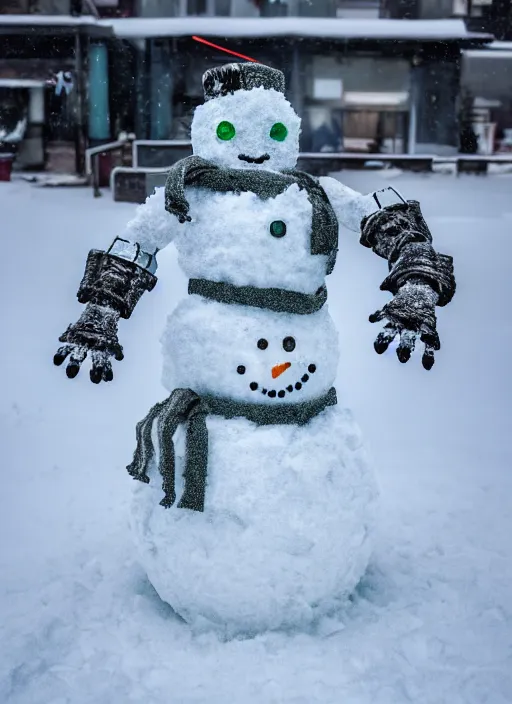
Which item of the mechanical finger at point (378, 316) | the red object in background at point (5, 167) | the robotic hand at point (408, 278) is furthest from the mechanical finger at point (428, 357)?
the red object in background at point (5, 167)

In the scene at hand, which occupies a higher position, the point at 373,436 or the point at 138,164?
the point at 138,164

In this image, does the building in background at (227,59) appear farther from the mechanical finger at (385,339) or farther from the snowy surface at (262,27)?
the mechanical finger at (385,339)

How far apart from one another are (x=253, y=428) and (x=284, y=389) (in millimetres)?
127

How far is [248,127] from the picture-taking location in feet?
6.71

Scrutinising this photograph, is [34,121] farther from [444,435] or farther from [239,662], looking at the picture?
[239,662]

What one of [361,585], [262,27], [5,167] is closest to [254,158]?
[361,585]

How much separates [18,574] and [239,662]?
2.79 feet

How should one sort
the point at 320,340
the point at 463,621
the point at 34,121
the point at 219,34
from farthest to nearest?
the point at 34,121, the point at 219,34, the point at 463,621, the point at 320,340

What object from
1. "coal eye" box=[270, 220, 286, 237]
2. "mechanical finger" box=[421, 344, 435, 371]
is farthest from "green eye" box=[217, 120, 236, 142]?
"mechanical finger" box=[421, 344, 435, 371]

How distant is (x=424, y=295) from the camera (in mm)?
1867

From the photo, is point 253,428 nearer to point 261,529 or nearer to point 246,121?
point 261,529

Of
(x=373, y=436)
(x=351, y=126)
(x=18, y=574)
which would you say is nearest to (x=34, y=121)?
(x=351, y=126)

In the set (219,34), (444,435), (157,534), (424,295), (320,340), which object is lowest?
(444,435)

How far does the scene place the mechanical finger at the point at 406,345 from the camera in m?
1.74
